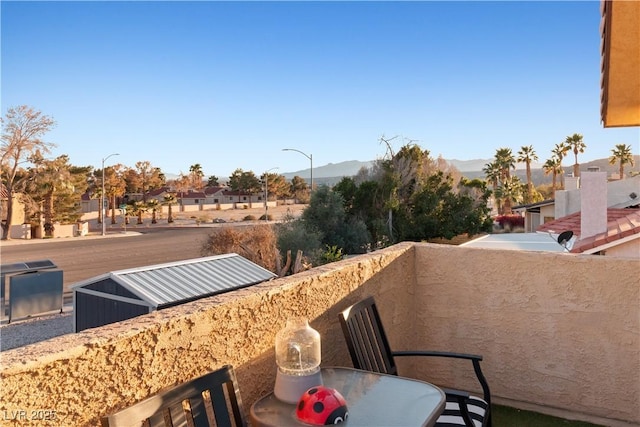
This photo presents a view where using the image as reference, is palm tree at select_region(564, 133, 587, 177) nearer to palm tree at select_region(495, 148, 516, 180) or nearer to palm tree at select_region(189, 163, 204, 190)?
palm tree at select_region(495, 148, 516, 180)

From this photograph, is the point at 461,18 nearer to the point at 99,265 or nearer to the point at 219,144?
the point at 99,265

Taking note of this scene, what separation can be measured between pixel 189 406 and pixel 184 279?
7.11m

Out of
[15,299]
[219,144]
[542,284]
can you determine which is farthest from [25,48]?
[219,144]

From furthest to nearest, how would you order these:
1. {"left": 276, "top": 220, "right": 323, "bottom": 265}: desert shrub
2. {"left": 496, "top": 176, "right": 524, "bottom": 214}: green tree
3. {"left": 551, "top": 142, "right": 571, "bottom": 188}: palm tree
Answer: {"left": 551, "top": 142, "right": 571, "bottom": 188}: palm tree
{"left": 496, "top": 176, "right": 524, "bottom": 214}: green tree
{"left": 276, "top": 220, "right": 323, "bottom": 265}: desert shrub

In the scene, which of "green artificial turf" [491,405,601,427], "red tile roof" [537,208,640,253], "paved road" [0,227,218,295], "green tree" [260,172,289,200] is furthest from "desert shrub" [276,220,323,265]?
"green tree" [260,172,289,200]

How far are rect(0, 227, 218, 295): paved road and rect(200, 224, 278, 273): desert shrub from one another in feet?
16.3

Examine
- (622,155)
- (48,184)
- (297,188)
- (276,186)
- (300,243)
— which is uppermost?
(622,155)

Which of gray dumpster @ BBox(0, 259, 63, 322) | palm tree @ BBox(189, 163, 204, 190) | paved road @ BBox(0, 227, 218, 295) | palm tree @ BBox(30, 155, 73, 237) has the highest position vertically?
palm tree @ BBox(189, 163, 204, 190)

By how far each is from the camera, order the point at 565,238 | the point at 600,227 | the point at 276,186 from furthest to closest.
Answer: the point at 276,186, the point at 565,238, the point at 600,227

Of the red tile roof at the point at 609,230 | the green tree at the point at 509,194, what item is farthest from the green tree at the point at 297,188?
the red tile roof at the point at 609,230

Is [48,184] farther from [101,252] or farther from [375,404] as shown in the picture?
[375,404]

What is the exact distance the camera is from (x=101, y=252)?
33625 millimetres

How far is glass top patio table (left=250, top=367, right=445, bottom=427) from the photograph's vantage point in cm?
227

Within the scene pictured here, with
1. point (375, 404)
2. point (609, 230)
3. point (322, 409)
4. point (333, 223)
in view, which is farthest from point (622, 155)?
point (322, 409)
